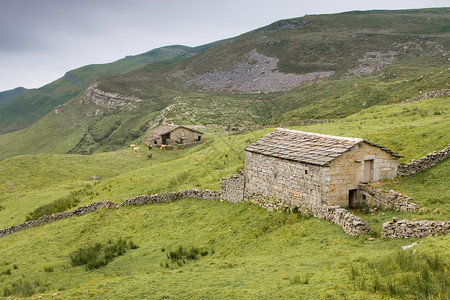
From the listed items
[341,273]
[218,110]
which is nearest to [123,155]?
[218,110]

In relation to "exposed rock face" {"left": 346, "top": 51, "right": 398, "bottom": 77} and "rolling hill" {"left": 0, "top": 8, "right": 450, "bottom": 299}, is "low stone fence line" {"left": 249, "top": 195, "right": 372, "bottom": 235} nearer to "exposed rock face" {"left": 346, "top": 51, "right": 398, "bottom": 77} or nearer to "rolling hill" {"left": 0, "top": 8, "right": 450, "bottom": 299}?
"rolling hill" {"left": 0, "top": 8, "right": 450, "bottom": 299}

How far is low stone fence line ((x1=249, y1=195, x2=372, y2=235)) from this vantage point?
13.8 m

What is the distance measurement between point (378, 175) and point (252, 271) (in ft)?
28.0

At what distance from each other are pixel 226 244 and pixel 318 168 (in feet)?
16.4

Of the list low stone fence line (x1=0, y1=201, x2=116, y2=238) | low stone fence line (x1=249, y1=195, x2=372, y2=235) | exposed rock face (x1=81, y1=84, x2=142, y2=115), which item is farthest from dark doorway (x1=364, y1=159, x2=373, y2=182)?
exposed rock face (x1=81, y1=84, x2=142, y2=115)

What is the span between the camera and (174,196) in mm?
24875

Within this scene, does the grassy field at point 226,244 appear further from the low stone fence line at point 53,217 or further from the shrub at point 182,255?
the low stone fence line at point 53,217

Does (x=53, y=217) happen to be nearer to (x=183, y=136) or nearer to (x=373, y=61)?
(x=183, y=136)

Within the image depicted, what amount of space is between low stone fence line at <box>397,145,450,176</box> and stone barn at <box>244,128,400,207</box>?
0.56 meters

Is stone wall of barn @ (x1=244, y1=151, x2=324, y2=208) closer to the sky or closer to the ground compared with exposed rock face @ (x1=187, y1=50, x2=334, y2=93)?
closer to the ground

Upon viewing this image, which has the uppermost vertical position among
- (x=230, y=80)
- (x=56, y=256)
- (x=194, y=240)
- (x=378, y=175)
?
(x=230, y=80)

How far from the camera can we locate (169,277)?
13.0 meters

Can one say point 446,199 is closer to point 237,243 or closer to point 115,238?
point 237,243

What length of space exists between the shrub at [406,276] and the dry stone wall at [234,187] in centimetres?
1079
